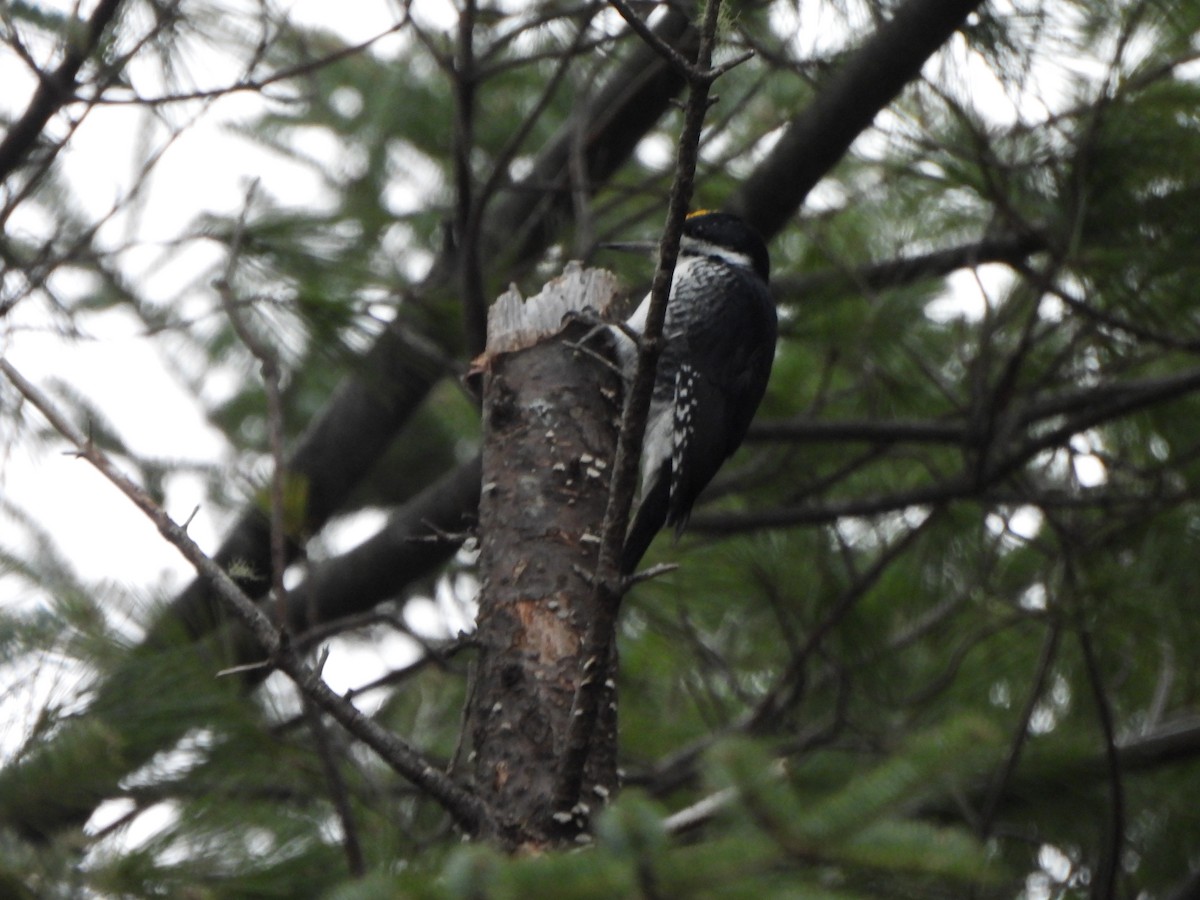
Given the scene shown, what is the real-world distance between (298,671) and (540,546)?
1.84ft

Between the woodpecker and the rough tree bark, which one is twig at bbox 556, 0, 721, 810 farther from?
the woodpecker

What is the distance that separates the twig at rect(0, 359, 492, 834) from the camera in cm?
187

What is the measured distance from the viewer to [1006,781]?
3.53 metres

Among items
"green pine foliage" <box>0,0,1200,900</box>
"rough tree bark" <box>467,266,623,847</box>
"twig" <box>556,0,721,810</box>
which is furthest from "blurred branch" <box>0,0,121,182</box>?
"twig" <box>556,0,721,810</box>

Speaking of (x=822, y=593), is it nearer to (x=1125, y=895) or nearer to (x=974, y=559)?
(x=974, y=559)

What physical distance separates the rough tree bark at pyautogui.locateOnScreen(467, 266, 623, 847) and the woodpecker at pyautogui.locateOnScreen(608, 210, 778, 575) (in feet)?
1.81

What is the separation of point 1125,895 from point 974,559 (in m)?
1.02

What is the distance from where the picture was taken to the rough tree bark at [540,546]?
6.83ft

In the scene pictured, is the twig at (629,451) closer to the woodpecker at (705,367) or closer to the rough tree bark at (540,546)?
the rough tree bark at (540,546)

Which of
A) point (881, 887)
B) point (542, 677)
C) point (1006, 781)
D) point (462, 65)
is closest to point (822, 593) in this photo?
point (1006, 781)

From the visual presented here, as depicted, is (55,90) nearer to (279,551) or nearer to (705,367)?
(279,551)

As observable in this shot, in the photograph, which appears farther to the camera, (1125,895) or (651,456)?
(1125,895)

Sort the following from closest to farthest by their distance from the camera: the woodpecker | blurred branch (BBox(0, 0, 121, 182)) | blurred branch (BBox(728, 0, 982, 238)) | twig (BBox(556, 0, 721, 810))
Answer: twig (BBox(556, 0, 721, 810)) → blurred branch (BBox(0, 0, 121, 182)) → blurred branch (BBox(728, 0, 982, 238)) → the woodpecker

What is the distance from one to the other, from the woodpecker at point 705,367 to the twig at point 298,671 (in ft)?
3.68
